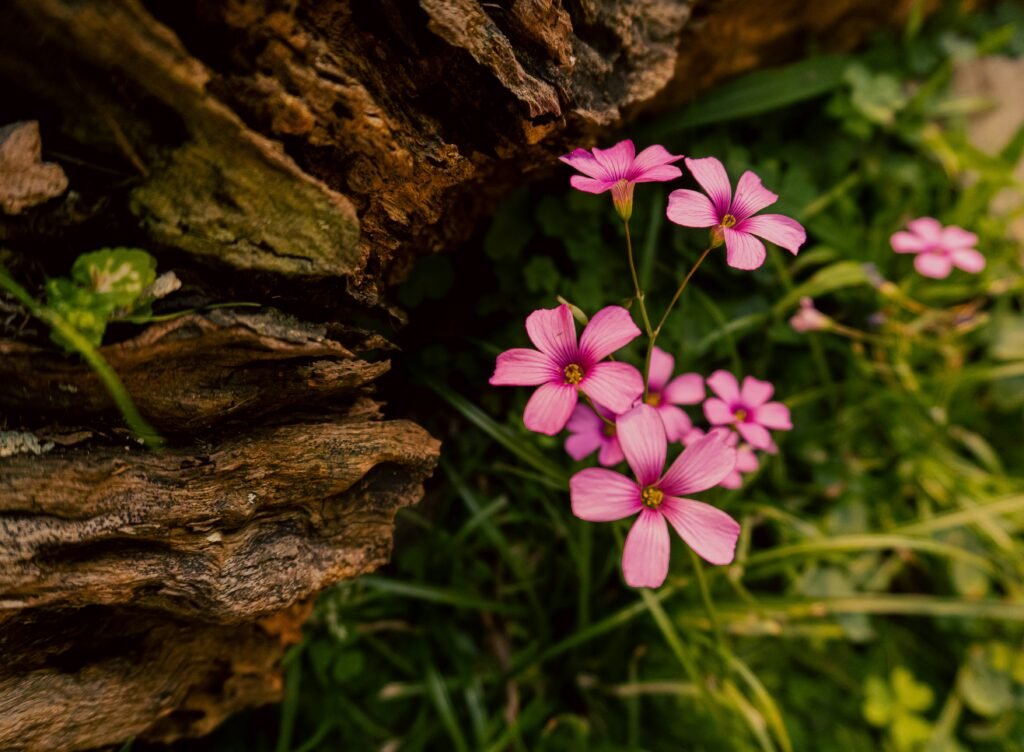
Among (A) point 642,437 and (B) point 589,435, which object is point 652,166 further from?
(B) point 589,435

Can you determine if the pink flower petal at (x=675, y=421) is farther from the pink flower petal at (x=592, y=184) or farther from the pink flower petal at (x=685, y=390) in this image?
the pink flower petal at (x=592, y=184)

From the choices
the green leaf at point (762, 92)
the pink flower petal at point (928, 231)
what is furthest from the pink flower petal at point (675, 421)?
the pink flower petal at point (928, 231)

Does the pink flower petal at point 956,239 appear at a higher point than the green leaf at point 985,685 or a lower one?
higher

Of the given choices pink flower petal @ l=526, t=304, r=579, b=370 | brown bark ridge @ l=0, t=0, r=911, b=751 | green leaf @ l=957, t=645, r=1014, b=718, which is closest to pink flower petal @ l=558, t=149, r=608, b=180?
brown bark ridge @ l=0, t=0, r=911, b=751

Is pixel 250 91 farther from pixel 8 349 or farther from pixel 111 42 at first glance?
pixel 8 349

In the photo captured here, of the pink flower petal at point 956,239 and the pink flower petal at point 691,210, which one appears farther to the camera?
the pink flower petal at point 956,239

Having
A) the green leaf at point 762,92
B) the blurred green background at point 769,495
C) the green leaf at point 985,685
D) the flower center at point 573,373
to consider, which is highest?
the green leaf at point 762,92

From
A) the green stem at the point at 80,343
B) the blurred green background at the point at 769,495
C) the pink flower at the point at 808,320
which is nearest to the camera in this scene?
the green stem at the point at 80,343
